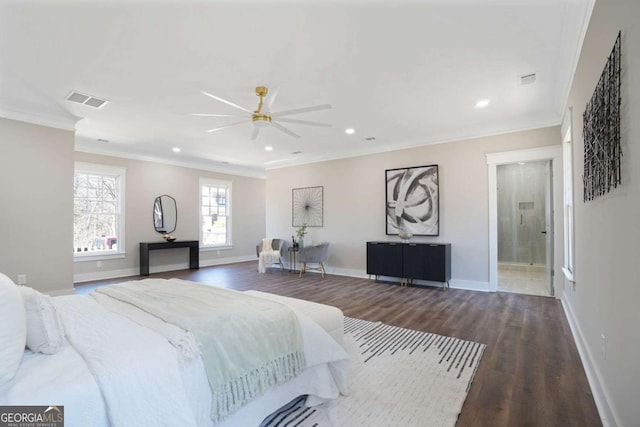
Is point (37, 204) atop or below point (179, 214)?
atop

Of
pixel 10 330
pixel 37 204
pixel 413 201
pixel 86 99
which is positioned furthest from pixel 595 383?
pixel 37 204

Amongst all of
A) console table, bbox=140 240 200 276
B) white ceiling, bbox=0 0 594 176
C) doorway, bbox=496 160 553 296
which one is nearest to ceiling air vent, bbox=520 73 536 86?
white ceiling, bbox=0 0 594 176

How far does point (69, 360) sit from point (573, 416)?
2730 mm

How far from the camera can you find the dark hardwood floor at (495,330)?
1925mm

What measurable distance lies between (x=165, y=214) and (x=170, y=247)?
2.84 feet

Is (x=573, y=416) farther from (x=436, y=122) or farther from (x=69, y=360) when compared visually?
(x=436, y=122)

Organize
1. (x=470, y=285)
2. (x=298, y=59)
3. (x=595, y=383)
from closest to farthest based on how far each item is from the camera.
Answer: (x=595, y=383) → (x=298, y=59) → (x=470, y=285)

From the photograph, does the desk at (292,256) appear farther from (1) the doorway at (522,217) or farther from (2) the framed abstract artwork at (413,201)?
(1) the doorway at (522,217)

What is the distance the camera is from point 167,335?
1.52 m

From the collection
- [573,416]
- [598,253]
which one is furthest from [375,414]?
[598,253]

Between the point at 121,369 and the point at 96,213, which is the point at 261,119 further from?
the point at 96,213

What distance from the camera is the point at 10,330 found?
1177 millimetres

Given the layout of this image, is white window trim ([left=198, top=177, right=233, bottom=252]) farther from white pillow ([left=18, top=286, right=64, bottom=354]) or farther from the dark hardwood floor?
white pillow ([left=18, top=286, right=64, bottom=354])

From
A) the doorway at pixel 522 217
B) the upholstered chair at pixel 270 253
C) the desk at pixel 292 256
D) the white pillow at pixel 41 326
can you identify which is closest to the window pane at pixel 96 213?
the upholstered chair at pixel 270 253
